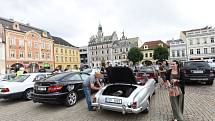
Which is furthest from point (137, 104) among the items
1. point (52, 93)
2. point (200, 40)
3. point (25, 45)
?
point (200, 40)

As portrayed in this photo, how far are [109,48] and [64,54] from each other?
33566 millimetres

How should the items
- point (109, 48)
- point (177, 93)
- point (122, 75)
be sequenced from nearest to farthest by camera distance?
point (177, 93) → point (122, 75) → point (109, 48)

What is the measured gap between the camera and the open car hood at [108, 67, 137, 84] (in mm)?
5938

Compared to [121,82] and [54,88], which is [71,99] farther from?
[121,82]

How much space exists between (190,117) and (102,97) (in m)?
2.57

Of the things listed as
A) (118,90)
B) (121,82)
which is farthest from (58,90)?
(121,82)

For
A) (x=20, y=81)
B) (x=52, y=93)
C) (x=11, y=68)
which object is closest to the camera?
(x=52, y=93)

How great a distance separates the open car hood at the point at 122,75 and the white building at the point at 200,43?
53637 mm

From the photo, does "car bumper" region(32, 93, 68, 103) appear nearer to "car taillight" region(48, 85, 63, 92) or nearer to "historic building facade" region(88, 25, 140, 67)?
"car taillight" region(48, 85, 63, 92)

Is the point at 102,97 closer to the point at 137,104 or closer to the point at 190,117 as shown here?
the point at 137,104

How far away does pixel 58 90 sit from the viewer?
22.9 ft

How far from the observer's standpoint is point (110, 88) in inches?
245

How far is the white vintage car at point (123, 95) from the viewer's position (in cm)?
519

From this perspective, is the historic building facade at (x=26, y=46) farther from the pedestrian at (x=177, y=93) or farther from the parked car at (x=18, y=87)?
the pedestrian at (x=177, y=93)
